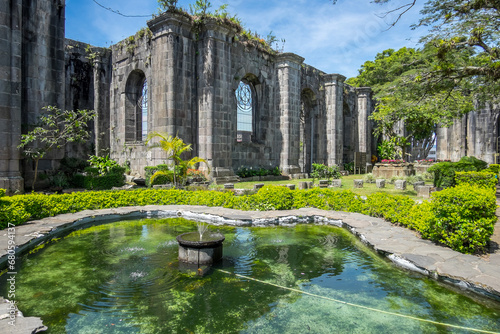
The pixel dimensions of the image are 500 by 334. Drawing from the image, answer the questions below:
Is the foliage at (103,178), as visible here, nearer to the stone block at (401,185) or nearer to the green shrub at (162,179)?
the green shrub at (162,179)

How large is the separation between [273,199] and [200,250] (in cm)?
433

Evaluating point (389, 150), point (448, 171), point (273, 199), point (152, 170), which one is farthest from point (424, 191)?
point (152, 170)

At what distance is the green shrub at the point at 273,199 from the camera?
9078 mm

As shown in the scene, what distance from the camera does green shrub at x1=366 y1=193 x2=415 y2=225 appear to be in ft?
23.7

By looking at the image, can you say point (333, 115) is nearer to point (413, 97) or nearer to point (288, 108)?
point (288, 108)

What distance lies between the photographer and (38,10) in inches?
468

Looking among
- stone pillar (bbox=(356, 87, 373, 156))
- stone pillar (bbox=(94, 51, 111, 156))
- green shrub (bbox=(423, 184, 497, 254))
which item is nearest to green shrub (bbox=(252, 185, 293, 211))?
green shrub (bbox=(423, 184, 497, 254))

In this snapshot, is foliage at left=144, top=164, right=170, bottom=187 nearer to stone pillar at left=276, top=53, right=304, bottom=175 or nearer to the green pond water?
the green pond water

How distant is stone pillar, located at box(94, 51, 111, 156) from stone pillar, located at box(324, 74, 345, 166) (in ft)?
47.8

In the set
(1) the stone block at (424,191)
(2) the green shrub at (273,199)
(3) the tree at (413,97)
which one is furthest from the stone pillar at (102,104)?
(1) the stone block at (424,191)

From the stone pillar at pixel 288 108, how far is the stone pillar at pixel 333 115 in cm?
439

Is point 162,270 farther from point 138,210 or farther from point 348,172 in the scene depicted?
point 348,172

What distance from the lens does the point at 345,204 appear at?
8.95 m

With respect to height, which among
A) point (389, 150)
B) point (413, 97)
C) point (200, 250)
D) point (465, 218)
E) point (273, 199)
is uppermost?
point (413, 97)
